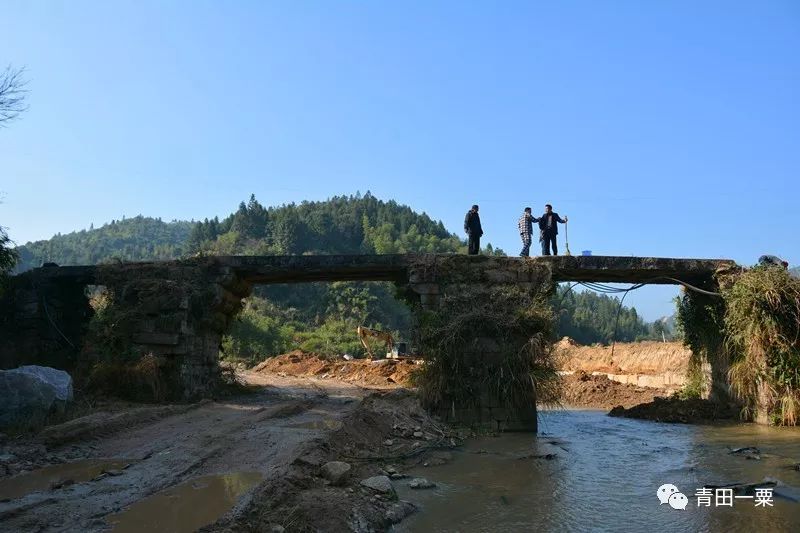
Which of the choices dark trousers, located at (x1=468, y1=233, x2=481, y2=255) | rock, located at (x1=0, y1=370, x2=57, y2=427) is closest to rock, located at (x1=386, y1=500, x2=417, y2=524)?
rock, located at (x1=0, y1=370, x2=57, y2=427)

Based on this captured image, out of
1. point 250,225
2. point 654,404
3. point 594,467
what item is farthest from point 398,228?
point 594,467

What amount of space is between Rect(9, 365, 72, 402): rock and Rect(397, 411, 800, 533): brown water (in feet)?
18.1

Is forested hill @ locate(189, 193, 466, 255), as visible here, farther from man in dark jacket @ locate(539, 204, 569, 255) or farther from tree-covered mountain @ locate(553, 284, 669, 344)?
man in dark jacket @ locate(539, 204, 569, 255)

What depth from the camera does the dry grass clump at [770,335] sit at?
11953mm

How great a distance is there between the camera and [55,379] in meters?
9.25

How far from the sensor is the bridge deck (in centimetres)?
1262

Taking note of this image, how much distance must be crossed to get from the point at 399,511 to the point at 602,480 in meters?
3.09

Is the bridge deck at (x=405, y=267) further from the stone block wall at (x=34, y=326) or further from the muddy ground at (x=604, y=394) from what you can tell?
the muddy ground at (x=604, y=394)

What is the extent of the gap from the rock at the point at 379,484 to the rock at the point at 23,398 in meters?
4.95

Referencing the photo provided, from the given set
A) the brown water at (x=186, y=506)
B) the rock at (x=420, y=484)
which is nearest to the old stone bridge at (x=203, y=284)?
the rock at (x=420, y=484)

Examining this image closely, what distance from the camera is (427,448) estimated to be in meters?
9.06

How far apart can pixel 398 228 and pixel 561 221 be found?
3384 inches

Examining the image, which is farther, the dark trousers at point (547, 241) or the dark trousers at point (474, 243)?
the dark trousers at point (547, 241)

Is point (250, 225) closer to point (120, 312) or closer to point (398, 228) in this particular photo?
point (398, 228)
